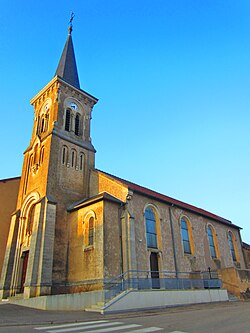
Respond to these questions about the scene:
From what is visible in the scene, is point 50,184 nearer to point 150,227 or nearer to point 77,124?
point 77,124

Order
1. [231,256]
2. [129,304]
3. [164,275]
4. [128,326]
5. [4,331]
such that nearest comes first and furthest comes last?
[4,331] < [128,326] < [129,304] < [164,275] < [231,256]

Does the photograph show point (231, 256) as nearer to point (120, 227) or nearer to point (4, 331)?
point (120, 227)

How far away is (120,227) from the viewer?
1878cm

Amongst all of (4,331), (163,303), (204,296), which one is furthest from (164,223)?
(4,331)

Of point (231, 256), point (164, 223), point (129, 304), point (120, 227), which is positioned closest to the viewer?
point (129, 304)

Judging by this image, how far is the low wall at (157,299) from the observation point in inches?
515

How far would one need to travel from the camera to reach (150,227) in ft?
69.7

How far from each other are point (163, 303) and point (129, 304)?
244 centimetres

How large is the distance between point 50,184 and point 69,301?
9.30 m

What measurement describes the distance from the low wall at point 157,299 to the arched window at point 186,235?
5693 mm

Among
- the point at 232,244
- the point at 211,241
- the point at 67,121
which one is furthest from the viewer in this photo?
Result: the point at 232,244

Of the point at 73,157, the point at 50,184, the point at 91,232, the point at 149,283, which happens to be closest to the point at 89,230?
the point at 91,232

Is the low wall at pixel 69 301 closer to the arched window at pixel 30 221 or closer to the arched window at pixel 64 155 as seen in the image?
the arched window at pixel 30 221

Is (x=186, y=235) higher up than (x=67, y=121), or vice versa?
(x=67, y=121)
